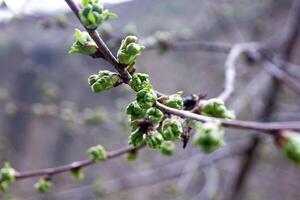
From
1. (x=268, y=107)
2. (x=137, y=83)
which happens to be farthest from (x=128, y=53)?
(x=268, y=107)

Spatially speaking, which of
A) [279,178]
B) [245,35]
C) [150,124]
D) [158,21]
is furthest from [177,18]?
[150,124]

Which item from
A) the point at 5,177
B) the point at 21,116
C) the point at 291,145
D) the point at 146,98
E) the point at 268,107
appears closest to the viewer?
the point at 291,145

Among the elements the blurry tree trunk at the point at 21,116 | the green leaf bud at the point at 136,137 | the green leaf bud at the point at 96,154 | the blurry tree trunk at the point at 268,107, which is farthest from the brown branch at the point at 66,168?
the blurry tree trunk at the point at 21,116

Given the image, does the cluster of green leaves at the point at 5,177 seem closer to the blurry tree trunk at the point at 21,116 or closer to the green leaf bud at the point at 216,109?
the green leaf bud at the point at 216,109

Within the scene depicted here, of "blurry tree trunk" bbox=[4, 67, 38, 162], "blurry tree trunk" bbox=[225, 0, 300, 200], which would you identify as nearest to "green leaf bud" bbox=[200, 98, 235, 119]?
"blurry tree trunk" bbox=[225, 0, 300, 200]

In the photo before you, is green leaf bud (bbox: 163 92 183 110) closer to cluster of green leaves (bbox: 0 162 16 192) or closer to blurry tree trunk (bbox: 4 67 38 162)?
cluster of green leaves (bbox: 0 162 16 192)

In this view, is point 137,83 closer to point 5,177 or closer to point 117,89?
point 5,177
